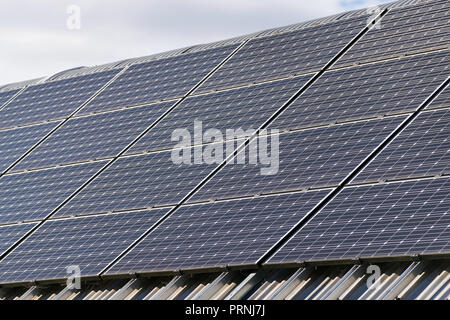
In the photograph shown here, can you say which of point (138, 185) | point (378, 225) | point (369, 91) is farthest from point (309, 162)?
point (138, 185)

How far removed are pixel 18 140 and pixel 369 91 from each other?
48.9ft

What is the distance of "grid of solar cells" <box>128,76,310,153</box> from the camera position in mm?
31781

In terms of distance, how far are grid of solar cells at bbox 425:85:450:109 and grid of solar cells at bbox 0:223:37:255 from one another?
1211 cm

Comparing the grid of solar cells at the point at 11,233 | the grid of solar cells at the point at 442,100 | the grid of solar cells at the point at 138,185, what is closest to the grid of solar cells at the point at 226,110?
the grid of solar cells at the point at 138,185

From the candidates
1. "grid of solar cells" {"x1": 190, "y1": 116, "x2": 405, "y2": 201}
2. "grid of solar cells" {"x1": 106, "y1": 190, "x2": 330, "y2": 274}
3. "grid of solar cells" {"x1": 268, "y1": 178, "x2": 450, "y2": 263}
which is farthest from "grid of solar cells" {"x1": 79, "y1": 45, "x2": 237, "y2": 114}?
"grid of solar cells" {"x1": 268, "y1": 178, "x2": 450, "y2": 263}

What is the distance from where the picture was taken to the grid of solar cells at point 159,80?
121 ft

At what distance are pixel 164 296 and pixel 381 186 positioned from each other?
226 inches

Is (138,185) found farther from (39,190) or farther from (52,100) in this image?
(52,100)

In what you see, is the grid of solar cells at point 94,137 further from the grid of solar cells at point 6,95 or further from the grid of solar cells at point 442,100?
the grid of solar cells at point 442,100

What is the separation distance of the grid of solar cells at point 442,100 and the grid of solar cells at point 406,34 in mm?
3024

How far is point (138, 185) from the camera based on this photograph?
3106 cm

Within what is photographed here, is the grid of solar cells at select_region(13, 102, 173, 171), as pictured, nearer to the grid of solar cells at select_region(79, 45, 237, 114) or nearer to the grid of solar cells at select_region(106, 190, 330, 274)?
the grid of solar cells at select_region(79, 45, 237, 114)
